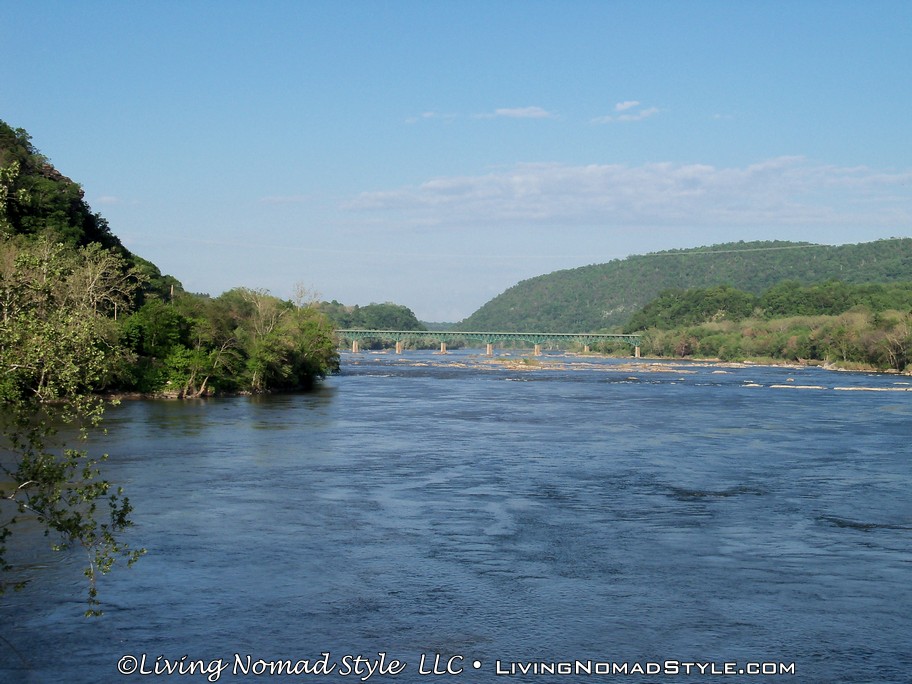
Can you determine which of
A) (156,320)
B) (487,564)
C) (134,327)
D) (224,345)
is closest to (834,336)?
(224,345)

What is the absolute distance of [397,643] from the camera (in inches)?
709

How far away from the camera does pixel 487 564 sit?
77.0ft

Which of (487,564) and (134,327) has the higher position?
(134,327)

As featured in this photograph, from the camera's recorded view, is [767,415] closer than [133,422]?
No

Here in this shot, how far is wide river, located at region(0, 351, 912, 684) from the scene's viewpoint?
17.4 meters

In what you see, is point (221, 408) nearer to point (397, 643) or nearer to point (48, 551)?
point (48, 551)

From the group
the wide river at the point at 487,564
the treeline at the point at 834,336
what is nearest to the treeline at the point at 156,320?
the wide river at the point at 487,564

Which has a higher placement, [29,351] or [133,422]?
[29,351]

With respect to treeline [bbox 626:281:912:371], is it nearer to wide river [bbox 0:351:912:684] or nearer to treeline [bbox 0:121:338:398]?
treeline [bbox 0:121:338:398]

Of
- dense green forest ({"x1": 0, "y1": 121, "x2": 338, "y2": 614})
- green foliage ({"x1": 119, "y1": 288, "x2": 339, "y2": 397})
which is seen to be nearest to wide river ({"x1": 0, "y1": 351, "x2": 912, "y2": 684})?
dense green forest ({"x1": 0, "y1": 121, "x2": 338, "y2": 614})

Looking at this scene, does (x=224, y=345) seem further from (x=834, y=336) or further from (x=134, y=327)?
(x=834, y=336)

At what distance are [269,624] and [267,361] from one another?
61320 mm

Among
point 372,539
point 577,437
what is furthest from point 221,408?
point 372,539

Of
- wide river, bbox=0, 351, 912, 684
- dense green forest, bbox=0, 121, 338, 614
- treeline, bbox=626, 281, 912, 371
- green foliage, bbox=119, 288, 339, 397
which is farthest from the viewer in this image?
treeline, bbox=626, 281, 912, 371
